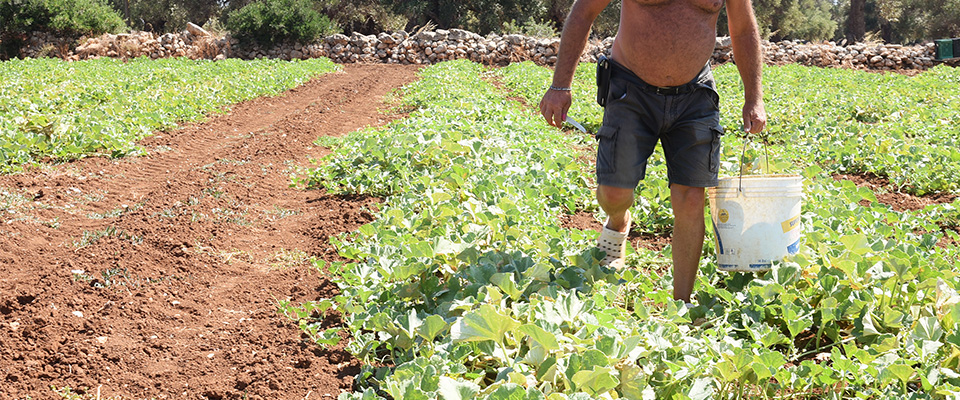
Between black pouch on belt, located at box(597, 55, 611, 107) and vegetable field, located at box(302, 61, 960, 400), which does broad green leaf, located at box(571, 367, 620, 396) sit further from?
black pouch on belt, located at box(597, 55, 611, 107)

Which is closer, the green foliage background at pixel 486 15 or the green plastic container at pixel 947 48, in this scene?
the green plastic container at pixel 947 48

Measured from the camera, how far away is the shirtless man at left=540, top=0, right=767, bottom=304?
3.15 metres

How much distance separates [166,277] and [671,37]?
2.87 metres

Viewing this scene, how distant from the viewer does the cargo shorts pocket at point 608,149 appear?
10.6 ft

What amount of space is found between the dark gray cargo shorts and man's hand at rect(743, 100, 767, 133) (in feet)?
0.43

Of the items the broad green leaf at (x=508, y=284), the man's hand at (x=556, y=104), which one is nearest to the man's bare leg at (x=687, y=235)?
the man's hand at (x=556, y=104)

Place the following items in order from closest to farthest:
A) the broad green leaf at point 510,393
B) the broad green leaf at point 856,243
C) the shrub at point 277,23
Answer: the broad green leaf at point 510,393 < the broad green leaf at point 856,243 < the shrub at point 277,23

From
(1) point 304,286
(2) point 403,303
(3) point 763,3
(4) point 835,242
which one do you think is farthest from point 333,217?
(3) point 763,3

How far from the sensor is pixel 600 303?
2.88 meters

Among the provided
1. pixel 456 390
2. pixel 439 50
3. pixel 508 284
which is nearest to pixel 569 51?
pixel 508 284

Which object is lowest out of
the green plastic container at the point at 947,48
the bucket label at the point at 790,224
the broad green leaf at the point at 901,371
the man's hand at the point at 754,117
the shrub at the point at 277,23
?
the green plastic container at the point at 947,48

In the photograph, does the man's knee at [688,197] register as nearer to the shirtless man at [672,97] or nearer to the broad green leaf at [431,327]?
the shirtless man at [672,97]

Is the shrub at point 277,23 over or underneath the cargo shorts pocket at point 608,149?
over

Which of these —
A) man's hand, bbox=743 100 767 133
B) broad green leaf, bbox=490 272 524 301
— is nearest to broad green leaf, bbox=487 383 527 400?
broad green leaf, bbox=490 272 524 301
